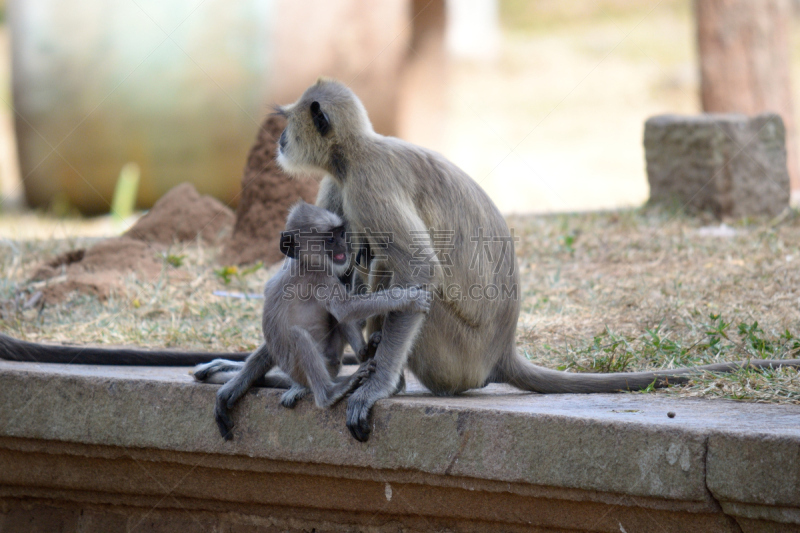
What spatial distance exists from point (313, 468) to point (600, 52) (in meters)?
18.1

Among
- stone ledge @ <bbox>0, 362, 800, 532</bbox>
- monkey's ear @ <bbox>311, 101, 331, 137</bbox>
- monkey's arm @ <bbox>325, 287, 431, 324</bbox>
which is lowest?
stone ledge @ <bbox>0, 362, 800, 532</bbox>

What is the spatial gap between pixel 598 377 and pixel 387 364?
0.83m

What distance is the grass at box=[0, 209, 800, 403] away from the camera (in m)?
3.38

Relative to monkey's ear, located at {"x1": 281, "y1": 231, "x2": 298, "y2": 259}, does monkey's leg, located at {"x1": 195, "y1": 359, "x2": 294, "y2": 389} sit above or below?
below

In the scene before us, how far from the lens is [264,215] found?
541cm

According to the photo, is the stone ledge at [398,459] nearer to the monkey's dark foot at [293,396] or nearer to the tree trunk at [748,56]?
the monkey's dark foot at [293,396]

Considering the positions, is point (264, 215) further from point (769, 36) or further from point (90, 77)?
point (769, 36)

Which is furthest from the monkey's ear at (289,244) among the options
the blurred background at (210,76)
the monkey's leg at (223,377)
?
the blurred background at (210,76)

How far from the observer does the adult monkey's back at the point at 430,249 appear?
9.02ft

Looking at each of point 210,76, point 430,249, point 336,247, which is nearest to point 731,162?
point 430,249

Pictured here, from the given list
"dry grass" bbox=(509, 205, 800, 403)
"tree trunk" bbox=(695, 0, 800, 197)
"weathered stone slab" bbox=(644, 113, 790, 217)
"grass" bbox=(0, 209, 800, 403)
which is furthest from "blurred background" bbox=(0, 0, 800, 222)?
"grass" bbox=(0, 209, 800, 403)

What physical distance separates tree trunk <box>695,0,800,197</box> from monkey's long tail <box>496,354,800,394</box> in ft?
18.8

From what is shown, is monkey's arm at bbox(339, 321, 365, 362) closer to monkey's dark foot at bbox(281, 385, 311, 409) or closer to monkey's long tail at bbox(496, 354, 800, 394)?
monkey's dark foot at bbox(281, 385, 311, 409)

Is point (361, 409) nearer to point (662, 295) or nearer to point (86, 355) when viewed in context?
point (86, 355)
